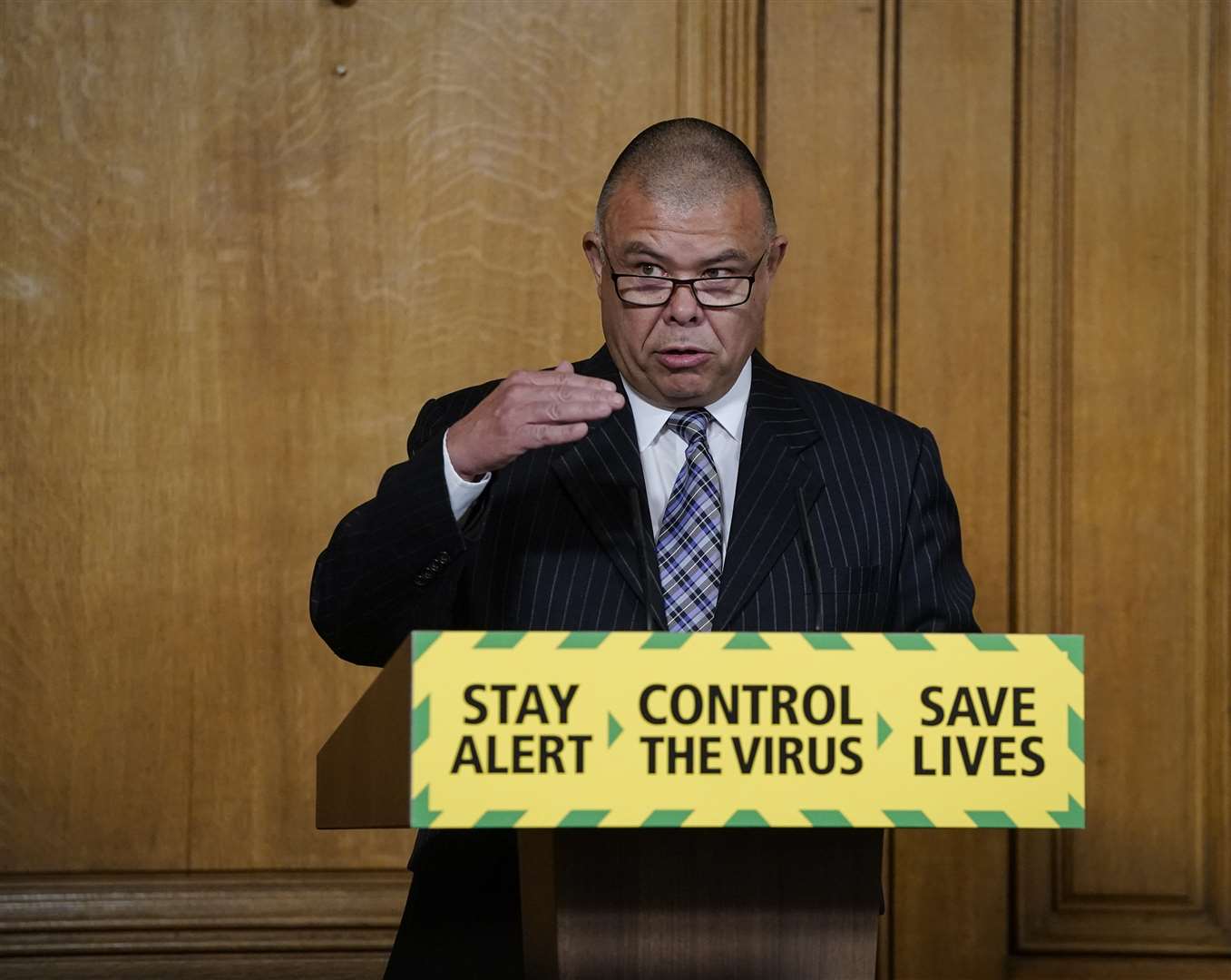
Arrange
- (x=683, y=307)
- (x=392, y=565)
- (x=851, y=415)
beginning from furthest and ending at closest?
(x=851, y=415) → (x=683, y=307) → (x=392, y=565)

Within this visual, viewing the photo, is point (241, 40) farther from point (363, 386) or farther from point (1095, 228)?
point (1095, 228)

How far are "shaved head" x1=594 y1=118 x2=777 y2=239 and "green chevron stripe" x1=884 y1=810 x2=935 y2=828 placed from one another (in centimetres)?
87

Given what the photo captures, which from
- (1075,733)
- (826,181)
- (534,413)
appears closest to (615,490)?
(534,413)

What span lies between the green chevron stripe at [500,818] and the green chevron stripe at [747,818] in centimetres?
12

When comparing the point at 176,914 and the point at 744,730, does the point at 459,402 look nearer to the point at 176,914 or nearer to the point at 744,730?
the point at 744,730

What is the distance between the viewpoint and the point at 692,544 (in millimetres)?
1561

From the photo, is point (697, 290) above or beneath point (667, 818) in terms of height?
above

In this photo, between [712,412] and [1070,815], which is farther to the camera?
[712,412]

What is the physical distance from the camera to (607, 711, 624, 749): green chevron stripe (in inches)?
36.7

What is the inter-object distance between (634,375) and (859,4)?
1.07 m

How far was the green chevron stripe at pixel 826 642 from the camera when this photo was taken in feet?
3.12

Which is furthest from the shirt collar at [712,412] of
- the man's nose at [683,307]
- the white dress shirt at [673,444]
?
the man's nose at [683,307]

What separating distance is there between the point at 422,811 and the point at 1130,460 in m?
1.84

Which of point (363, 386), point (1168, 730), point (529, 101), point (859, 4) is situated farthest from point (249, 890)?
point (859, 4)
